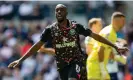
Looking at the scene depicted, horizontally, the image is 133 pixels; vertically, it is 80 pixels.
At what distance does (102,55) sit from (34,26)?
819 cm

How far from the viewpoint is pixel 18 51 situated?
1966cm

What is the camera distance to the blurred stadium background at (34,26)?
63.5 feet

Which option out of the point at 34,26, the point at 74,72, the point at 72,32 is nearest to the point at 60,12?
the point at 72,32

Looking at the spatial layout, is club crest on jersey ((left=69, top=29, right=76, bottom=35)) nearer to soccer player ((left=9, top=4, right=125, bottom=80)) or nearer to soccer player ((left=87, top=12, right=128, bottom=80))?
soccer player ((left=9, top=4, right=125, bottom=80))

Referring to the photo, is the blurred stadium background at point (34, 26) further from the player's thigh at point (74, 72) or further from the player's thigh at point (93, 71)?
the player's thigh at point (74, 72)

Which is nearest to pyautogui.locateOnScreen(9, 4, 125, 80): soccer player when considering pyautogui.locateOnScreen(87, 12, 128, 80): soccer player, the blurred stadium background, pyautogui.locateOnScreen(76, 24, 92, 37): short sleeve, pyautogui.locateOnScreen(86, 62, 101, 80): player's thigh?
pyautogui.locateOnScreen(76, 24, 92, 37): short sleeve

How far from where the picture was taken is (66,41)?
10648 millimetres

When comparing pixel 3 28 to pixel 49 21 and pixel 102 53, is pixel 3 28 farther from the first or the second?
pixel 102 53

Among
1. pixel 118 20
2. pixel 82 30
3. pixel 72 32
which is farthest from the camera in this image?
pixel 118 20

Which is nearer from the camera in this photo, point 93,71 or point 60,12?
point 60,12

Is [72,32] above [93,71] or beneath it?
above

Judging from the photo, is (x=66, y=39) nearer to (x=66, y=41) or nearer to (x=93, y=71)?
(x=66, y=41)

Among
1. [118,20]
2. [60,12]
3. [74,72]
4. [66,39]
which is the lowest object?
[74,72]

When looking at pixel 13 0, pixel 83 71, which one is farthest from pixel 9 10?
pixel 83 71
